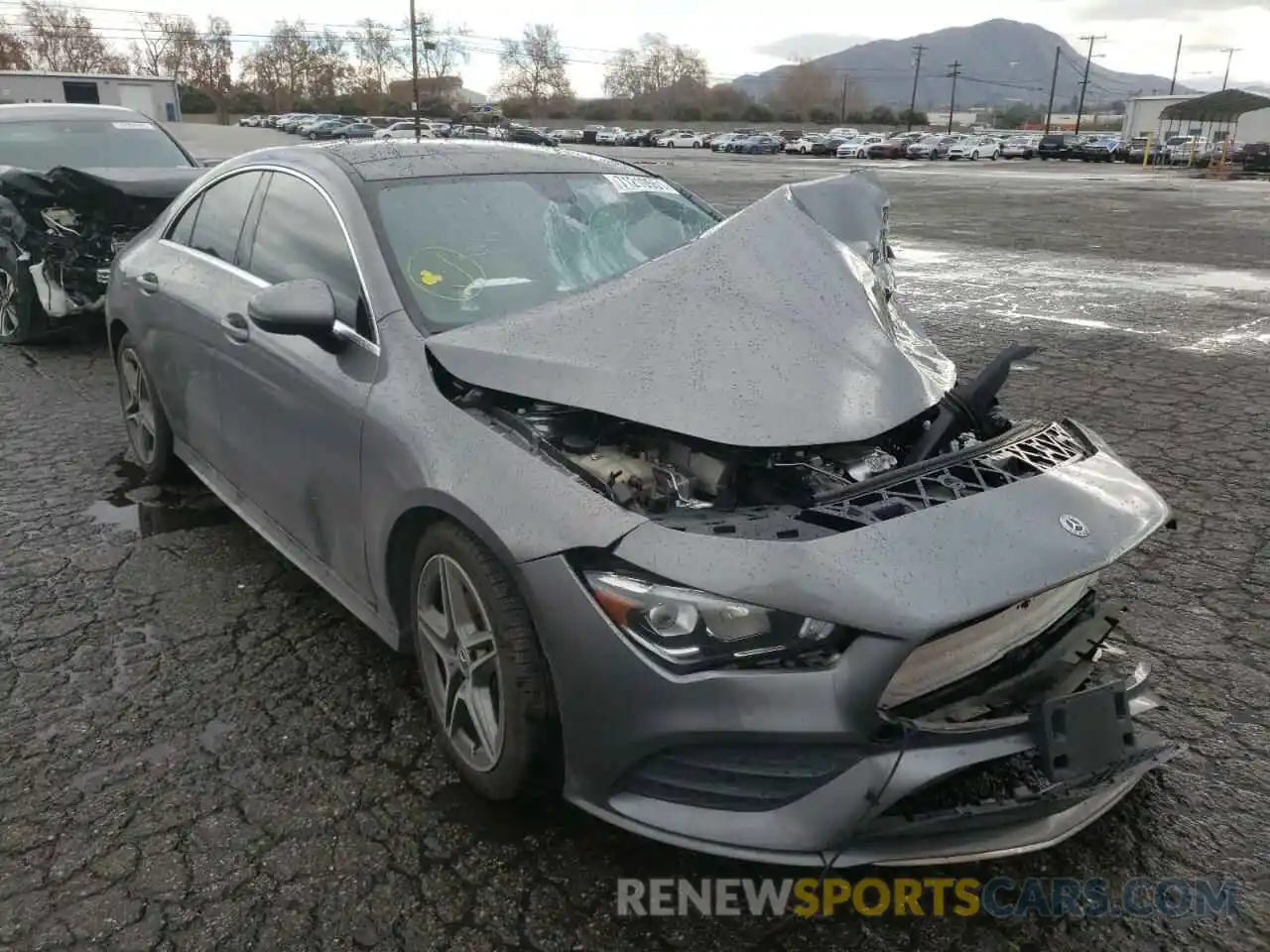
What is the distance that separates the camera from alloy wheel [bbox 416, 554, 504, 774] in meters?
2.42

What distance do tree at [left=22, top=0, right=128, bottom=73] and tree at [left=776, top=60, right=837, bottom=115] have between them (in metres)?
75.7

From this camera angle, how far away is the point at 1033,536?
2.15 m

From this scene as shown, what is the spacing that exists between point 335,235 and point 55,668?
5.62 feet

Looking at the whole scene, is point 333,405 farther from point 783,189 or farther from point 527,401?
point 783,189

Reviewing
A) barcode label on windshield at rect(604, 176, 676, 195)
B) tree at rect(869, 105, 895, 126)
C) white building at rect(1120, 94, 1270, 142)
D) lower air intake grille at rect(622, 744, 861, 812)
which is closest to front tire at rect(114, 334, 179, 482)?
barcode label on windshield at rect(604, 176, 676, 195)

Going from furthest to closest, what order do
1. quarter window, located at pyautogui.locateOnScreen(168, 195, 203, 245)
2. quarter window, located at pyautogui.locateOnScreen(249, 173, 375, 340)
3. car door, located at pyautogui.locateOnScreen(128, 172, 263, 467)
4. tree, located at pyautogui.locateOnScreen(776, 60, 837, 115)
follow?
tree, located at pyautogui.locateOnScreen(776, 60, 837, 115) < quarter window, located at pyautogui.locateOnScreen(168, 195, 203, 245) < car door, located at pyautogui.locateOnScreen(128, 172, 263, 467) < quarter window, located at pyautogui.locateOnScreen(249, 173, 375, 340)

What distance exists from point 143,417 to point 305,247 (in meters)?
1.92

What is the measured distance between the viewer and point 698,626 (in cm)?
204

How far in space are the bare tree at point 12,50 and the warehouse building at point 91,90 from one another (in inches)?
2372

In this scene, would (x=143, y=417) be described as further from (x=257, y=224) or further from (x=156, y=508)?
(x=257, y=224)

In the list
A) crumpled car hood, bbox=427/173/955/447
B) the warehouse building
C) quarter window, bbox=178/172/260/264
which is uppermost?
the warehouse building

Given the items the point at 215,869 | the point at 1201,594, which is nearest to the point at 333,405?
the point at 215,869

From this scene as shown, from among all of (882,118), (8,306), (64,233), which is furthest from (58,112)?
(882,118)

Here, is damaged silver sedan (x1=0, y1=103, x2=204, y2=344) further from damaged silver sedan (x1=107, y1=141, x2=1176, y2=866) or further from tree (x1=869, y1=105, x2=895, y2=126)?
tree (x1=869, y1=105, x2=895, y2=126)
